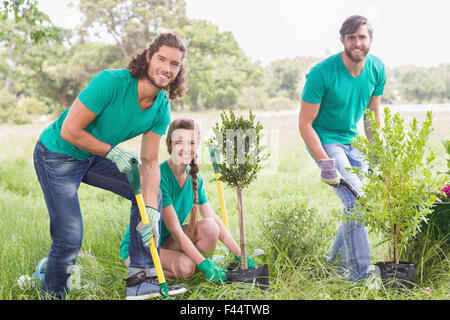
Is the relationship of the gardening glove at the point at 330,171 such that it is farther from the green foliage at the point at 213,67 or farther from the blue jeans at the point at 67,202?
the green foliage at the point at 213,67

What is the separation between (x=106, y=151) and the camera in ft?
7.86

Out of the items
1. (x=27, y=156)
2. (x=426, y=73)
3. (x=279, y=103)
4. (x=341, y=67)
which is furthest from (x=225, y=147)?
(x=426, y=73)

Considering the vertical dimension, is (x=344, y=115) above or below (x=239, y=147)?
above

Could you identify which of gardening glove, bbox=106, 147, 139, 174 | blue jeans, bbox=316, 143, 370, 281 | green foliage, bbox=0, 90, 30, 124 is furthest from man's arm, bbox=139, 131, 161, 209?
green foliage, bbox=0, 90, 30, 124

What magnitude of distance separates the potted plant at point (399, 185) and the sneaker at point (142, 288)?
1276 millimetres

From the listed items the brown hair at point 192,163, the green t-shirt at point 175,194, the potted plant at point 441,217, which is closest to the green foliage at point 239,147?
the brown hair at point 192,163

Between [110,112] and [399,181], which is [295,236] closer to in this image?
[399,181]

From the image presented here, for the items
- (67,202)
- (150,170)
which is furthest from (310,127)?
(67,202)

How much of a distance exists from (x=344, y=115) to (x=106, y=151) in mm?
1655

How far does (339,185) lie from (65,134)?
1.77 m

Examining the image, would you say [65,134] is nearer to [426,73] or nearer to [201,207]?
[201,207]

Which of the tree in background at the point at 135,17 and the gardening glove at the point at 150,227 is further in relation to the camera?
the tree in background at the point at 135,17

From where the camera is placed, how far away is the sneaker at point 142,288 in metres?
2.48

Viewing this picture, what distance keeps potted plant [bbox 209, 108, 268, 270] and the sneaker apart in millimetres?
545
